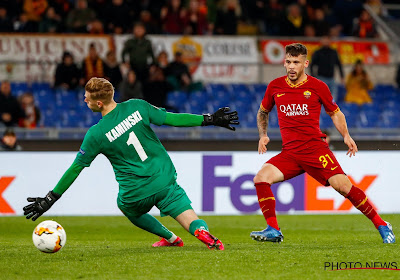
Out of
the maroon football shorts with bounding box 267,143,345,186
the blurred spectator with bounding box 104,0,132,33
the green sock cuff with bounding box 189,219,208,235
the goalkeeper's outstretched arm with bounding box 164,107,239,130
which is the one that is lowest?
the green sock cuff with bounding box 189,219,208,235

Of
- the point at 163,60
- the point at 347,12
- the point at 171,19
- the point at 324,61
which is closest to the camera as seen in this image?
the point at 324,61

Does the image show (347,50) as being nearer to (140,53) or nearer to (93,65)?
(140,53)

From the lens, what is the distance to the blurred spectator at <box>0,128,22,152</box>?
1280 cm

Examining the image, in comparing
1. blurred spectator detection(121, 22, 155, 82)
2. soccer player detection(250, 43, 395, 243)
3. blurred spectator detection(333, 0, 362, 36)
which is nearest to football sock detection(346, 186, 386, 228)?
soccer player detection(250, 43, 395, 243)

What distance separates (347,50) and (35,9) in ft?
23.5

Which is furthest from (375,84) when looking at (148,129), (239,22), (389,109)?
(148,129)

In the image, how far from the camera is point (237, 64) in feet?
59.0

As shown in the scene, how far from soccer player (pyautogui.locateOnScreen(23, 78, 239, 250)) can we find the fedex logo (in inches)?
210

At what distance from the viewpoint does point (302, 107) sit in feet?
26.7

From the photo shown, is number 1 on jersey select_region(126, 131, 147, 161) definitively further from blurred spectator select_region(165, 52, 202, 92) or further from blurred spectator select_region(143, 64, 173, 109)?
blurred spectator select_region(165, 52, 202, 92)

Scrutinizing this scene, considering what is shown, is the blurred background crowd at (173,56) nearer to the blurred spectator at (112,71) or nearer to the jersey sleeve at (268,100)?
the blurred spectator at (112,71)

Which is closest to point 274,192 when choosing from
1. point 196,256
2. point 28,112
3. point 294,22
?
point 28,112

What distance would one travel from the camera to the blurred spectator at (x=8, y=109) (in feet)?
48.2

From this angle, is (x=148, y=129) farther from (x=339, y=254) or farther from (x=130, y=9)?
(x=130, y=9)
